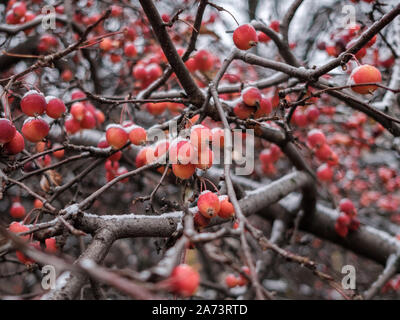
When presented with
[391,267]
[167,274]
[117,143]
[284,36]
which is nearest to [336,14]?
[284,36]

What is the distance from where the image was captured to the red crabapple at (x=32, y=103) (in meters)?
1.51

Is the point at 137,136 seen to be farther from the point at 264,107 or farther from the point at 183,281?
the point at 183,281

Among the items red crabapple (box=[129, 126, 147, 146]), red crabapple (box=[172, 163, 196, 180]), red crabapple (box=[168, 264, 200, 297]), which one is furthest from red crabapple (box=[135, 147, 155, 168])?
red crabapple (box=[168, 264, 200, 297])

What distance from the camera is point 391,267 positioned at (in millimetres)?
2379

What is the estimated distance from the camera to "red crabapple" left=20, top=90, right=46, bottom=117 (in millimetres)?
1508

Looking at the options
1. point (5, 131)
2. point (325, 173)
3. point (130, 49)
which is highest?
point (130, 49)

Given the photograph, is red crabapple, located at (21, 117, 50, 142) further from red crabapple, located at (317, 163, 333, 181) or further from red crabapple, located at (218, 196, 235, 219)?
red crabapple, located at (317, 163, 333, 181)

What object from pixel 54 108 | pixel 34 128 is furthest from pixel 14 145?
pixel 54 108

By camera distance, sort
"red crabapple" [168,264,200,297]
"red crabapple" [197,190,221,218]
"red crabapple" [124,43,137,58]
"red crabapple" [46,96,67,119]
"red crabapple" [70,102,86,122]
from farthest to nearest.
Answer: "red crabapple" [124,43,137,58]
"red crabapple" [70,102,86,122]
"red crabapple" [46,96,67,119]
"red crabapple" [197,190,221,218]
"red crabapple" [168,264,200,297]

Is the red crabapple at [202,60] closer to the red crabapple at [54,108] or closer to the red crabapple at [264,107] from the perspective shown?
the red crabapple at [264,107]

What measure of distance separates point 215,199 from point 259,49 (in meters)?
3.82

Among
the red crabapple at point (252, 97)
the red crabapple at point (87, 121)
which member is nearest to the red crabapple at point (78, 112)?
the red crabapple at point (87, 121)

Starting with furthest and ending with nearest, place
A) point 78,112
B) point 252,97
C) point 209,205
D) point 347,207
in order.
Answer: point 347,207, point 78,112, point 252,97, point 209,205

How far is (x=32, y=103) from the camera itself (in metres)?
1.51
